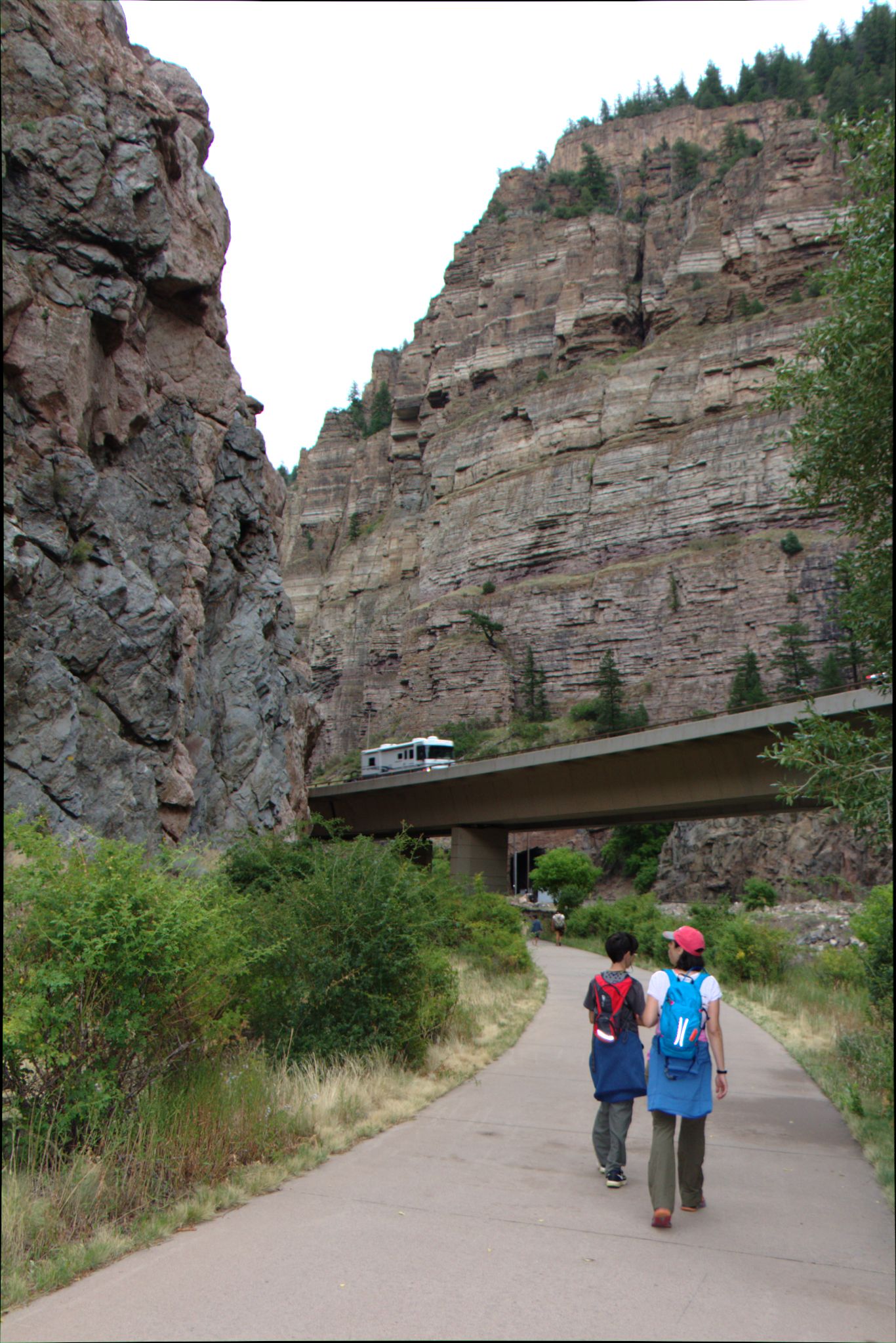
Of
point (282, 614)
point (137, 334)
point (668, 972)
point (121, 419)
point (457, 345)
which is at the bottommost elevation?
point (668, 972)

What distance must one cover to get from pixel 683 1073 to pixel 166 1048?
368 cm

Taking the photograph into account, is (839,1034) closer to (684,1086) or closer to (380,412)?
(684,1086)

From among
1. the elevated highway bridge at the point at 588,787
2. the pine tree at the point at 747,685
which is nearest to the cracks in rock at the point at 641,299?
the pine tree at the point at 747,685

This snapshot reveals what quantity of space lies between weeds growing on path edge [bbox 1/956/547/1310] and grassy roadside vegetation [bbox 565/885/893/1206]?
3.92 metres

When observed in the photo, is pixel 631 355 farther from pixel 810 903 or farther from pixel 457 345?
pixel 810 903

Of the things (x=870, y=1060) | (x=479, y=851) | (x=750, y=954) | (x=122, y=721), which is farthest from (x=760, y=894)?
(x=870, y=1060)

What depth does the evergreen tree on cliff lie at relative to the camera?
7574 mm

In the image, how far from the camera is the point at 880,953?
388 inches

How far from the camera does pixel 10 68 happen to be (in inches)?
1008

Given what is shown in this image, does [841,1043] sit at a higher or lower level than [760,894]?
higher

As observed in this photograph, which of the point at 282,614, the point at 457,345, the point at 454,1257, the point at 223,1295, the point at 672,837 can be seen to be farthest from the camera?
the point at 457,345

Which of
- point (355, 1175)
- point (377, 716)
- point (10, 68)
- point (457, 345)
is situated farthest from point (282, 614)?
point (457, 345)

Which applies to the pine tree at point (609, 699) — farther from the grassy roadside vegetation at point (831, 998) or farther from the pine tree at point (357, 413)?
the pine tree at point (357, 413)

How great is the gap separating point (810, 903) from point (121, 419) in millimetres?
29315
